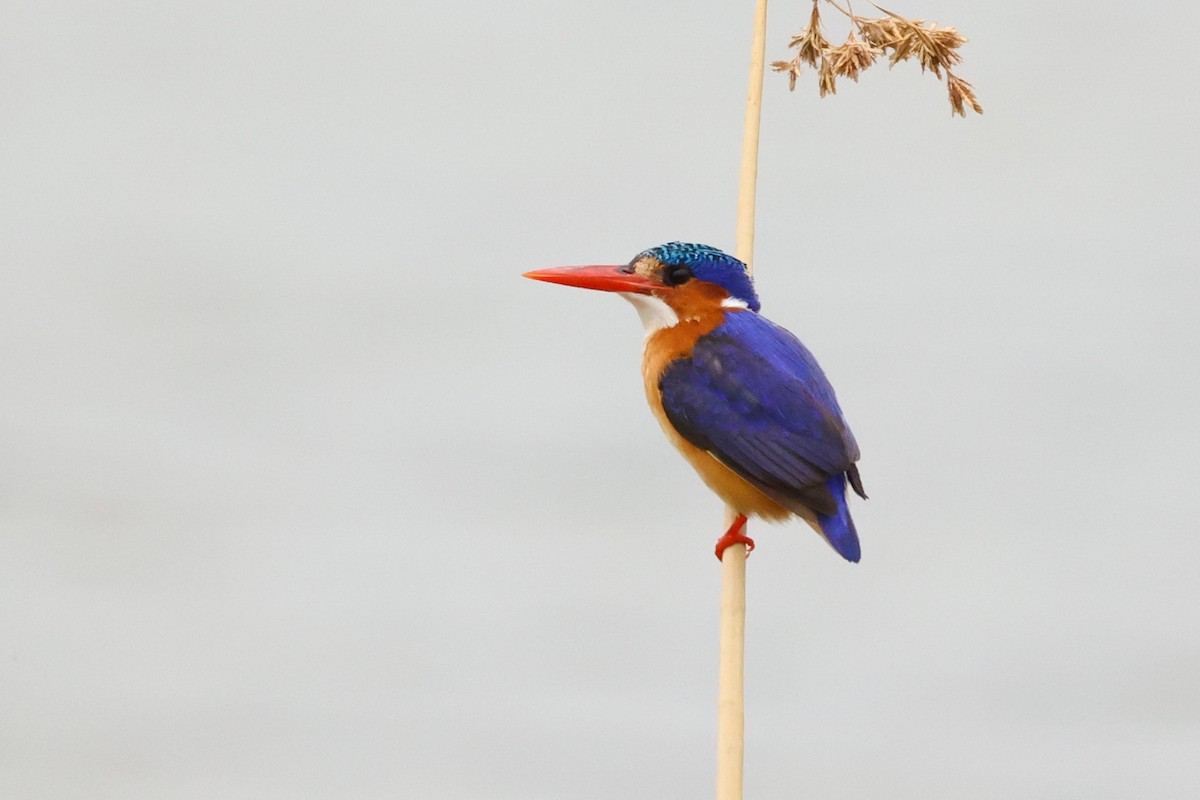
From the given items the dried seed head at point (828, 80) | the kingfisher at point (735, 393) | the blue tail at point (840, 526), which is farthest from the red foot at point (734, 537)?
the dried seed head at point (828, 80)

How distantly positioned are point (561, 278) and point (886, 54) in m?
0.67

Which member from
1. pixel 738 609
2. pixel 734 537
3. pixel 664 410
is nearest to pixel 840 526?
pixel 734 537

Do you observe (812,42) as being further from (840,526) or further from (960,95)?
(840,526)

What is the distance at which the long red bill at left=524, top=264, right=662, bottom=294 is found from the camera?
7.87 feet

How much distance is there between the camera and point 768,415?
2428 millimetres

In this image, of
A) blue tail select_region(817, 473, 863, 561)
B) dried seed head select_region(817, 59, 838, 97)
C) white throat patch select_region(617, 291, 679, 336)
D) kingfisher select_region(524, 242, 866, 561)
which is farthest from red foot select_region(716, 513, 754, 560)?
dried seed head select_region(817, 59, 838, 97)

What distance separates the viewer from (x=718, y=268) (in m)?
2.64

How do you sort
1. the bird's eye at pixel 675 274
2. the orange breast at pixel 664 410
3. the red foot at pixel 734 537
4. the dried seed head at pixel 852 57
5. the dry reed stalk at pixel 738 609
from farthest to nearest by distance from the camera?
the bird's eye at pixel 675 274
the orange breast at pixel 664 410
the red foot at pixel 734 537
the dried seed head at pixel 852 57
the dry reed stalk at pixel 738 609

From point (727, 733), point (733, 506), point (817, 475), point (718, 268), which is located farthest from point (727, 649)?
point (718, 268)

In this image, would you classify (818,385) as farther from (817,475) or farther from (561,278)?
(561,278)

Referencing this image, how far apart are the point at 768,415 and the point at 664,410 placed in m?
0.25

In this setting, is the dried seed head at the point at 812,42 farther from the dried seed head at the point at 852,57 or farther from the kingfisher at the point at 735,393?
the kingfisher at the point at 735,393

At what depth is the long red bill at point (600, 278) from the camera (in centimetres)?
240

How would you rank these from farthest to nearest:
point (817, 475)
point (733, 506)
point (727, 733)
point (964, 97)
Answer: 1. point (733, 506)
2. point (817, 475)
3. point (964, 97)
4. point (727, 733)
